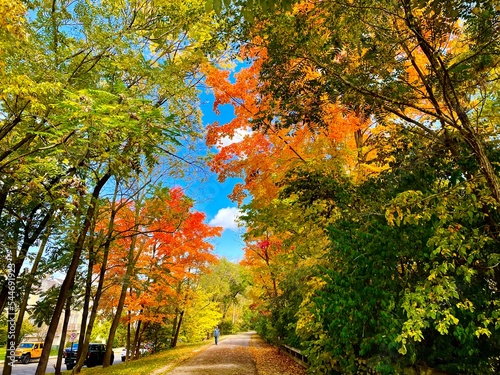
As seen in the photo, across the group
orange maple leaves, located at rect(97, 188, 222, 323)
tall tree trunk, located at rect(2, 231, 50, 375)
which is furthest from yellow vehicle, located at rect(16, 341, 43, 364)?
tall tree trunk, located at rect(2, 231, 50, 375)

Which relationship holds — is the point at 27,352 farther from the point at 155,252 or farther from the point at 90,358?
the point at 155,252

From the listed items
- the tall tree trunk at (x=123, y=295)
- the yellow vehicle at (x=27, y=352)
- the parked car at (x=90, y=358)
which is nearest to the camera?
the tall tree trunk at (x=123, y=295)

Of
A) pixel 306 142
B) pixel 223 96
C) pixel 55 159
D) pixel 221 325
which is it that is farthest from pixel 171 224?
pixel 221 325

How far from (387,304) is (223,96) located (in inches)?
302

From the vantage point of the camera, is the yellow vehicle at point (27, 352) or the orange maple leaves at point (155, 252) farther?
the yellow vehicle at point (27, 352)

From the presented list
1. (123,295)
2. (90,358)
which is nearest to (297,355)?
(123,295)

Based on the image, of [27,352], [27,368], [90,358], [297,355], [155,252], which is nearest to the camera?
[297,355]

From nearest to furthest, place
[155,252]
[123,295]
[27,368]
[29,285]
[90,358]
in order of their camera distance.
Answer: [29,285], [123,295], [155,252], [90,358], [27,368]

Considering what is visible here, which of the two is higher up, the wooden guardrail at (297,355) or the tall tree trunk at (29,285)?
the tall tree trunk at (29,285)

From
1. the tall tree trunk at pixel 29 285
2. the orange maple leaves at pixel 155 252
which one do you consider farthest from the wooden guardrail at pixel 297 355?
the tall tree trunk at pixel 29 285

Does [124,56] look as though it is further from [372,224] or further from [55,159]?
[372,224]

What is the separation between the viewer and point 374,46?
5.05m

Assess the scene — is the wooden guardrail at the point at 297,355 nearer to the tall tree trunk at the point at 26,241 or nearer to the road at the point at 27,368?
the tall tree trunk at the point at 26,241

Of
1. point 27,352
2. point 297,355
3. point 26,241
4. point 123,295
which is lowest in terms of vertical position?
point 297,355
